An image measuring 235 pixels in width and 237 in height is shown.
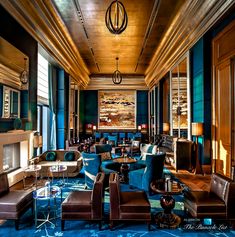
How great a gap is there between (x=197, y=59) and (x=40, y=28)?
4.56 metres

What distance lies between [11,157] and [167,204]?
4203mm

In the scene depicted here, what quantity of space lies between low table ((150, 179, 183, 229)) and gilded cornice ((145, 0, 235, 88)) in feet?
12.6

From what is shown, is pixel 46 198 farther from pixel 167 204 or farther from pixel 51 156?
pixel 51 156

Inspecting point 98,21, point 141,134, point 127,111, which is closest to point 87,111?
point 127,111

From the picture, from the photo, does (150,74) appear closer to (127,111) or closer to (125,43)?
(127,111)

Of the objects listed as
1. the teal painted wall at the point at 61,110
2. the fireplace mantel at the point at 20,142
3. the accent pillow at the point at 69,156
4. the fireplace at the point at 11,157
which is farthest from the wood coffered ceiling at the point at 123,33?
the accent pillow at the point at 69,156

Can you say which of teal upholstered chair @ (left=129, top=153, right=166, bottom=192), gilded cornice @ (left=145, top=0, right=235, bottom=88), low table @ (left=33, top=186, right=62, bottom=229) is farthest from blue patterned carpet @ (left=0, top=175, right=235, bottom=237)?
gilded cornice @ (left=145, top=0, right=235, bottom=88)

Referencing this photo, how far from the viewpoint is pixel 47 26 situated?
20.4ft

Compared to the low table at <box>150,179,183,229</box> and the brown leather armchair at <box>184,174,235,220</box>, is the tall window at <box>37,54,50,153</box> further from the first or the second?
the brown leather armchair at <box>184,174,235,220</box>

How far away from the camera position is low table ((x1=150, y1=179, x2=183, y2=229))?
336 centimetres

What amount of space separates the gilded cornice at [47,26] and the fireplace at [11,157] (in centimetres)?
301

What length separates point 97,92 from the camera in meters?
14.6

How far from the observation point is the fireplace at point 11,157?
5.49m

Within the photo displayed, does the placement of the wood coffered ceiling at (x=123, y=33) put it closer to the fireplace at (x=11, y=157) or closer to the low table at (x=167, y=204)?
the fireplace at (x=11, y=157)
